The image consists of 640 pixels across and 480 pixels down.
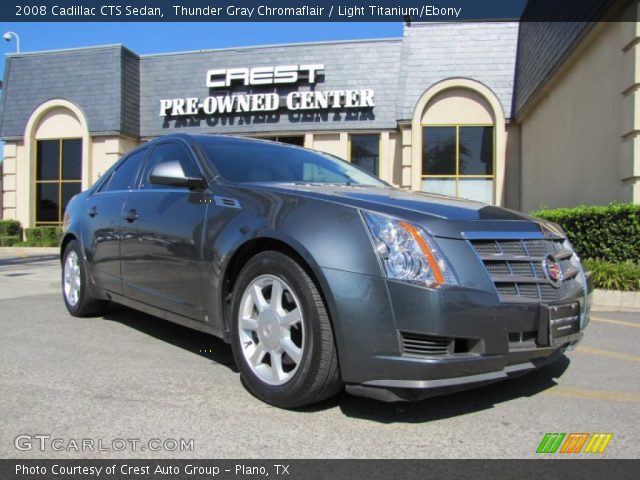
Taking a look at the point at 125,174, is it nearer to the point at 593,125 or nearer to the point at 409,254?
the point at 409,254

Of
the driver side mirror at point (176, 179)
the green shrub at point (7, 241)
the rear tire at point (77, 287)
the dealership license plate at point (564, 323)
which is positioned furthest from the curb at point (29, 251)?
the dealership license plate at point (564, 323)

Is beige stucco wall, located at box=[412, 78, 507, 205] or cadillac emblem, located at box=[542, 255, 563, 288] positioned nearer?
cadillac emblem, located at box=[542, 255, 563, 288]

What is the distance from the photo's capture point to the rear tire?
5.06 metres

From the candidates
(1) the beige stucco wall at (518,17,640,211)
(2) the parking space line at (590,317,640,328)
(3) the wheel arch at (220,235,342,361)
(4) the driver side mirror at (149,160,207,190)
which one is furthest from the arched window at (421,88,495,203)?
(3) the wheel arch at (220,235,342,361)

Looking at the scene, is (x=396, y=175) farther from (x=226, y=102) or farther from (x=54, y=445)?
(x=54, y=445)

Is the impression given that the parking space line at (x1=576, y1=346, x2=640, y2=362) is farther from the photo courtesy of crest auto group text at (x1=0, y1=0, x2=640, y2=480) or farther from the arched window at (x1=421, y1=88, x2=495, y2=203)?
the arched window at (x1=421, y1=88, x2=495, y2=203)

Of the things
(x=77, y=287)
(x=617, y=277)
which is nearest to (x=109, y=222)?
(x=77, y=287)

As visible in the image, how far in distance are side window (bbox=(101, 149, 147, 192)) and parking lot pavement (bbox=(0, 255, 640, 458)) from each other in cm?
136

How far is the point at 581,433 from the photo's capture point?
2.59m

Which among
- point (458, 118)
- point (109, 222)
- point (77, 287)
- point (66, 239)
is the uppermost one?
point (458, 118)

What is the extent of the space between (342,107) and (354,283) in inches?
580

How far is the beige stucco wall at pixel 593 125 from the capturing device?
739cm

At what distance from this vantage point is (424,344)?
2438 mm
